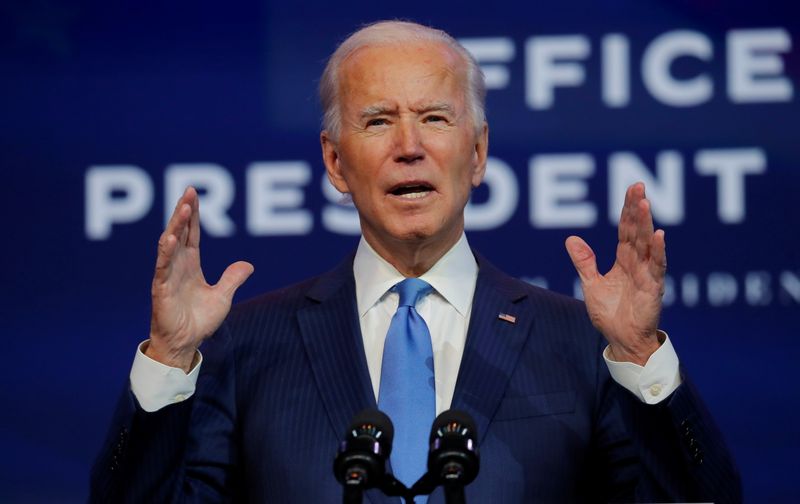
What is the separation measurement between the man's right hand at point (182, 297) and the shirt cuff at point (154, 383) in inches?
0.8

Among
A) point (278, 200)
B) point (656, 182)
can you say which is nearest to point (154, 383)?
point (278, 200)

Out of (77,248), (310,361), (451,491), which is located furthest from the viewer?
(77,248)

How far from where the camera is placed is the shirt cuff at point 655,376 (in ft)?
7.32

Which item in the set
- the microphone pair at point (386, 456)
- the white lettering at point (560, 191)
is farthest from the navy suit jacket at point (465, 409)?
the white lettering at point (560, 191)

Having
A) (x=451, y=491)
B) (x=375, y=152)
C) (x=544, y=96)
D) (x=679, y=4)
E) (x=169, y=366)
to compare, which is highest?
(x=679, y=4)

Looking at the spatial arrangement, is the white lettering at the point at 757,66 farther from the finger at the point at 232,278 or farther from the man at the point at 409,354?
the finger at the point at 232,278

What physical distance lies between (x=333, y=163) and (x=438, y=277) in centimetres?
39

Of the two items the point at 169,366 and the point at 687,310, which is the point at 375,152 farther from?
the point at 687,310

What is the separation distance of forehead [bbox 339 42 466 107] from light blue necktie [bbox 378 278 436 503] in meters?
0.41

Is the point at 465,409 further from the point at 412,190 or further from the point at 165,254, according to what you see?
the point at 165,254

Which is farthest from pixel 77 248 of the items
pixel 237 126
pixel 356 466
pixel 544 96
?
pixel 356 466

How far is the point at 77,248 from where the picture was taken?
3922 mm

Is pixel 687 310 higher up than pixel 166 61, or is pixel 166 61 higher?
pixel 166 61

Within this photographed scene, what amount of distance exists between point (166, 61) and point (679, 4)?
158 centimetres
